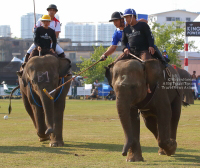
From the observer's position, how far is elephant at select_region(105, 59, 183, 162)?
8984mm

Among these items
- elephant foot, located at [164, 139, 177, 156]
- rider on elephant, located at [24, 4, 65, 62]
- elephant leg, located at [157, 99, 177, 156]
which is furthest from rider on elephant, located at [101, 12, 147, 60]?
rider on elephant, located at [24, 4, 65, 62]

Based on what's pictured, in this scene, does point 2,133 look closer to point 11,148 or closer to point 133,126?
point 11,148

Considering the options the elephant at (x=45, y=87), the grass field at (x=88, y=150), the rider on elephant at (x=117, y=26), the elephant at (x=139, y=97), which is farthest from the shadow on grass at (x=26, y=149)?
the rider on elephant at (x=117, y=26)

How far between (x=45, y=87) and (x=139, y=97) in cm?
332

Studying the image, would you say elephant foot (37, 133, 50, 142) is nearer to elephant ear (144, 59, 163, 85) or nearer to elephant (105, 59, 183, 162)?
elephant (105, 59, 183, 162)

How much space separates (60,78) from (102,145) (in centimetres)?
208

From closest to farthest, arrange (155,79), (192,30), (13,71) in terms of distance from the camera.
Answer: (155,79) < (192,30) < (13,71)

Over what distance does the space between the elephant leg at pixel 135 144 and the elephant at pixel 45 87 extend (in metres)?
2.26

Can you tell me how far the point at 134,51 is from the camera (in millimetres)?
10352

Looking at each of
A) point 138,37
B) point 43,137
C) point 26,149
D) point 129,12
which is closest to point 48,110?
point 26,149

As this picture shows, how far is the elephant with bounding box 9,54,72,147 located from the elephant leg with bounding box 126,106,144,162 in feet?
7.41

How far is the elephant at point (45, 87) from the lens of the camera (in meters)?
11.7

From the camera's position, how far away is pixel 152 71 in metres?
9.71

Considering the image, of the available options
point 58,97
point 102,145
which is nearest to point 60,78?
point 58,97
